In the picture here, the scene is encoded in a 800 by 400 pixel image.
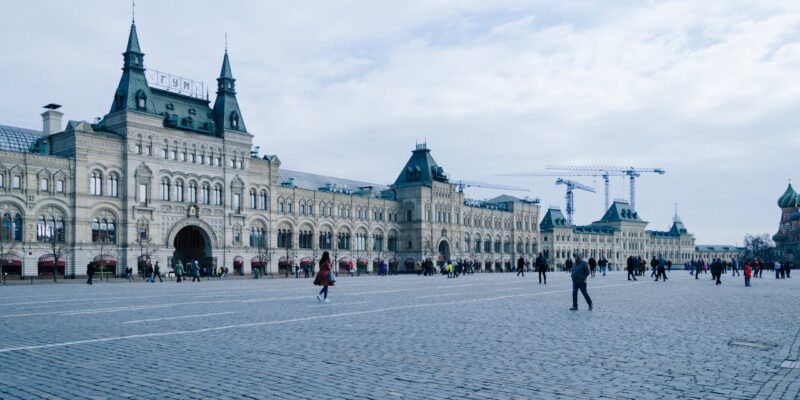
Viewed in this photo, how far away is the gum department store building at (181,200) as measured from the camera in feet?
190

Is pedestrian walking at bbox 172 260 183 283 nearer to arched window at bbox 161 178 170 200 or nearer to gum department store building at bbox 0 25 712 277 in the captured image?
gum department store building at bbox 0 25 712 277

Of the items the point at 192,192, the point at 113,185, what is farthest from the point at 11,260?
the point at 192,192

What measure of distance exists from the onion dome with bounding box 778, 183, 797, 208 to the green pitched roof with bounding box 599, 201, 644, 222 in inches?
1377

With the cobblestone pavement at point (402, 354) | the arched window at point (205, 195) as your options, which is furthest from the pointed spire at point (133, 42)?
the cobblestone pavement at point (402, 354)

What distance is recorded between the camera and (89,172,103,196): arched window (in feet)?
200

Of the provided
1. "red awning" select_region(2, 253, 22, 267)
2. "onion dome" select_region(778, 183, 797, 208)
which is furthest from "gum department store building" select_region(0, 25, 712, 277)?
"onion dome" select_region(778, 183, 797, 208)

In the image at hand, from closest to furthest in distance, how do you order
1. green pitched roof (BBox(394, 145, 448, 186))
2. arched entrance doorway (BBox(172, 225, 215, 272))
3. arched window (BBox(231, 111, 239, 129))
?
arched entrance doorway (BBox(172, 225, 215, 272)), arched window (BBox(231, 111, 239, 129)), green pitched roof (BBox(394, 145, 448, 186))

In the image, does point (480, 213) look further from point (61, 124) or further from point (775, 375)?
point (775, 375)

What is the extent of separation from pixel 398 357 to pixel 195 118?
65270 mm

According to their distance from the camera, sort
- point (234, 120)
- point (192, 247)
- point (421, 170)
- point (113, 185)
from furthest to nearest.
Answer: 1. point (421, 170)
2. point (234, 120)
3. point (192, 247)
4. point (113, 185)

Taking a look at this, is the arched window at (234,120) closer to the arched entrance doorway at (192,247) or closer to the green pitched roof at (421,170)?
the arched entrance doorway at (192,247)

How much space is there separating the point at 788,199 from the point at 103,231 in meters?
125

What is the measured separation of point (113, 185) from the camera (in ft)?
207

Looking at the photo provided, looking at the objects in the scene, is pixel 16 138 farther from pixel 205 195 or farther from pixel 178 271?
pixel 178 271
